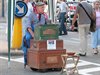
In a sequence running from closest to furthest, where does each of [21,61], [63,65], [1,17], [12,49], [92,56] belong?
[63,65], [21,61], [92,56], [12,49], [1,17]

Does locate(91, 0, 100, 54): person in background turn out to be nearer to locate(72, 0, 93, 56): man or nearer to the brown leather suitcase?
locate(72, 0, 93, 56): man

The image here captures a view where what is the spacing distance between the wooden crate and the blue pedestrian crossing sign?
3.44m

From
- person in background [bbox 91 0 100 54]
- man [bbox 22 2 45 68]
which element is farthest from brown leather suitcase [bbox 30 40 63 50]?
person in background [bbox 91 0 100 54]

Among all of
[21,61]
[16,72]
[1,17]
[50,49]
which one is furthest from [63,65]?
[1,17]

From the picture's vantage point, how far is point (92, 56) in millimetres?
13797

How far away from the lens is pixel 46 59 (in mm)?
10484

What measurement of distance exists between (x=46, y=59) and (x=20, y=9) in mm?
3934

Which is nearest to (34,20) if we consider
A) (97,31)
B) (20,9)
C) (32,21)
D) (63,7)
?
(32,21)

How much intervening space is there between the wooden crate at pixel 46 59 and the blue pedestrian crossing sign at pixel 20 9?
11.3ft

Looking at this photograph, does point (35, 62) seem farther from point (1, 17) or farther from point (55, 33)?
point (1, 17)

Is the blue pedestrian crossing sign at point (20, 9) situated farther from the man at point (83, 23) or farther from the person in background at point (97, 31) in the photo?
the person in background at point (97, 31)

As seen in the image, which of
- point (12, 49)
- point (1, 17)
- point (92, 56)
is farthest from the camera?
point (1, 17)

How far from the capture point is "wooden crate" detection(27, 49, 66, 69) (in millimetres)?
10430

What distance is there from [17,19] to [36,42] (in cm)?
420
